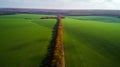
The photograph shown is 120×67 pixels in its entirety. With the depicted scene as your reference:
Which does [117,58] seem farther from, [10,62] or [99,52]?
[10,62]

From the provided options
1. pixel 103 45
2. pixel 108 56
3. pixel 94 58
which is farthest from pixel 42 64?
pixel 103 45

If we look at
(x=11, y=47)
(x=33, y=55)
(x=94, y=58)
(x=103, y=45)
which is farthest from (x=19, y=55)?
(x=103, y=45)

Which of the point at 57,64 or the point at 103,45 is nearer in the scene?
the point at 57,64

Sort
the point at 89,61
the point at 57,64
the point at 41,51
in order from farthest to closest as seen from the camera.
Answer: the point at 41,51 < the point at 89,61 < the point at 57,64

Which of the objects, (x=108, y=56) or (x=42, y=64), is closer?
(x=42, y=64)

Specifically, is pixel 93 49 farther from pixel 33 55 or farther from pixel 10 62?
pixel 10 62

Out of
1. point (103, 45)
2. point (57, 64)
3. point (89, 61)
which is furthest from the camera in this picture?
point (103, 45)

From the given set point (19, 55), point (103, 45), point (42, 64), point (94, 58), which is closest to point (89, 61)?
point (94, 58)

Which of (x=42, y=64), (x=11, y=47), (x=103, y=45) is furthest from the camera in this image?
(x=103, y=45)

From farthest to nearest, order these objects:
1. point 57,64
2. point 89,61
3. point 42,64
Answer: point 89,61 < point 42,64 < point 57,64
